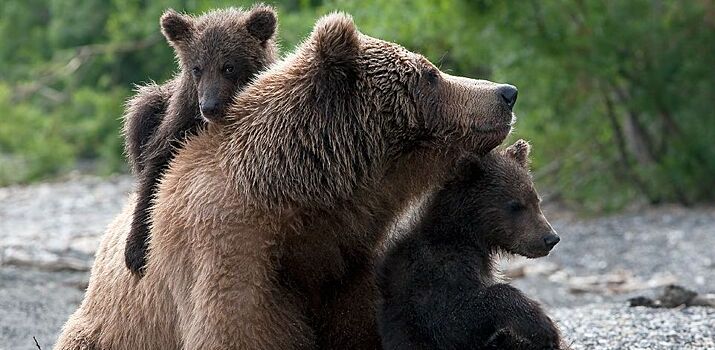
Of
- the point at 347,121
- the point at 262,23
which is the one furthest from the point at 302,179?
the point at 262,23

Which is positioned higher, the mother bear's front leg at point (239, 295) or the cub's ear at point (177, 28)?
the mother bear's front leg at point (239, 295)

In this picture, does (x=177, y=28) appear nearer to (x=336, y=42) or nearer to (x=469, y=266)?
(x=336, y=42)

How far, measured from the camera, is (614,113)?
17594 mm

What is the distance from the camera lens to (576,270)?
14.2 meters

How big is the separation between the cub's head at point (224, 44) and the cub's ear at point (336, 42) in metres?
1.46

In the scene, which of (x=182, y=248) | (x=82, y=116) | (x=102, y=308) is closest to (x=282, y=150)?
(x=182, y=248)

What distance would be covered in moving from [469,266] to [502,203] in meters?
0.41

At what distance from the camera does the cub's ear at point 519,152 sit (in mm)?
5340

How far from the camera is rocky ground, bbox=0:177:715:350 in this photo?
7551mm

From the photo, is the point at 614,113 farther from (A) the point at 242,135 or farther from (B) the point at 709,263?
(A) the point at 242,135

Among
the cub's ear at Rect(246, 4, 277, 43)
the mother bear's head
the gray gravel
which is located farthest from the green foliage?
Answer: the mother bear's head

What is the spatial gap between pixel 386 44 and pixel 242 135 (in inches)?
27.5

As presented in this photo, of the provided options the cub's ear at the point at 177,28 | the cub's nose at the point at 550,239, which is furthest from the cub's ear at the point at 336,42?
the cub's ear at the point at 177,28

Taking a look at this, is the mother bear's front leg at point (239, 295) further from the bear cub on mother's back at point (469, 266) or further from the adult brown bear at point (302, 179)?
the bear cub on mother's back at point (469, 266)
